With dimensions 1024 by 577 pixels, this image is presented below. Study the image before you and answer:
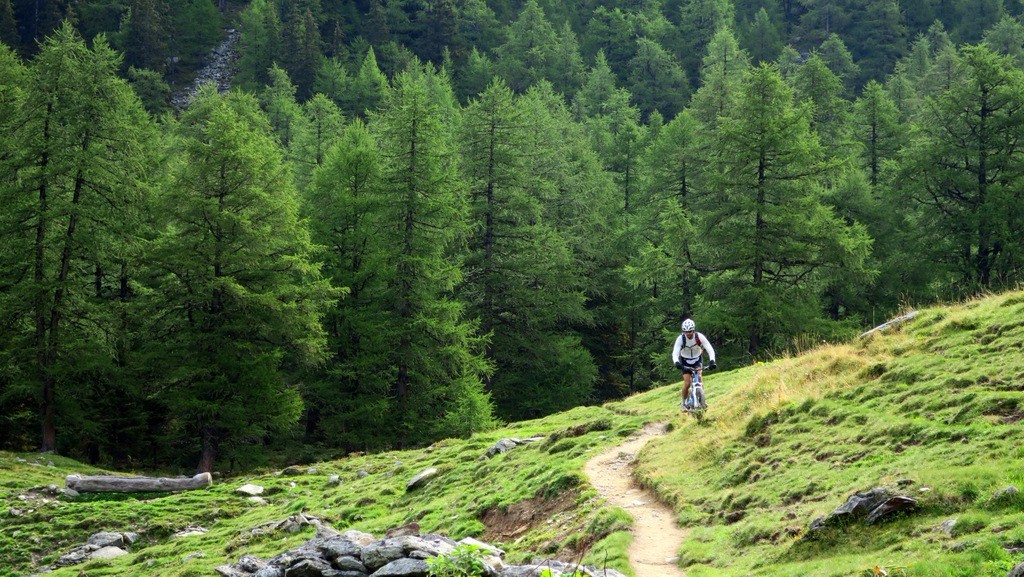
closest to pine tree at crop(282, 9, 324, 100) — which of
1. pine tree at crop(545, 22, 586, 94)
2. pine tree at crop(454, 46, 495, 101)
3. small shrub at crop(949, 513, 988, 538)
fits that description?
pine tree at crop(454, 46, 495, 101)

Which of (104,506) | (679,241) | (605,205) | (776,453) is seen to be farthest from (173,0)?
(776,453)

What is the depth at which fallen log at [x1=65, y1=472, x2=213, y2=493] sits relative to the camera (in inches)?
872

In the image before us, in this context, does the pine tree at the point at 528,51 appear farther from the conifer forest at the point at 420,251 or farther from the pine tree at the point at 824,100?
the pine tree at the point at 824,100

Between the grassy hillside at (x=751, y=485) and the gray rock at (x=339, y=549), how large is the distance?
8.93 ft

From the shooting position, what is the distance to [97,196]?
2997 centimetres

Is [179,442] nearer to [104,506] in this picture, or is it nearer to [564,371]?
[104,506]

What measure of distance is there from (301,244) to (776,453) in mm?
21567

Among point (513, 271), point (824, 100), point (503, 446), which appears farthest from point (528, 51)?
point (503, 446)

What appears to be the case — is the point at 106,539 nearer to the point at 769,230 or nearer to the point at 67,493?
the point at 67,493

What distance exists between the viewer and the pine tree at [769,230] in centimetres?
3159

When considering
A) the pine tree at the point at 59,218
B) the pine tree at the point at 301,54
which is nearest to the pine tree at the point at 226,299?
the pine tree at the point at 59,218

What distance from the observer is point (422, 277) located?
1309 inches

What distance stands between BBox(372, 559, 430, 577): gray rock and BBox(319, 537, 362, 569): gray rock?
1.23m

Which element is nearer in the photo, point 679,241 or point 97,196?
point 97,196
